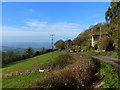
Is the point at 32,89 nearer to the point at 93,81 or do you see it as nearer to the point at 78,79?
the point at 78,79

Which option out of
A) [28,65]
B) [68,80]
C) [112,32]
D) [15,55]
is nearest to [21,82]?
[68,80]

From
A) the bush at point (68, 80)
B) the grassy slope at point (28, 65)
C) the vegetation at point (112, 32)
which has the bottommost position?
the grassy slope at point (28, 65)

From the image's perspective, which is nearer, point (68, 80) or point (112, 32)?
point (68, 80)

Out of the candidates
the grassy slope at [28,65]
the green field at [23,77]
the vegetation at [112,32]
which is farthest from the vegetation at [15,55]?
the vegetation at [112,32]

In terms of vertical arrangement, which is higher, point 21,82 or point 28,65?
point 21,82

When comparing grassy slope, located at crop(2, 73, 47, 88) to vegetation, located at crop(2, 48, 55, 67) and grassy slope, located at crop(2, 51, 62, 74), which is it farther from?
vegetation, located at crop(2, 48, 55, 67)

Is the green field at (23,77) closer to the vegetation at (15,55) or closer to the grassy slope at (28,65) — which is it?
the grassy slope at (28,65)

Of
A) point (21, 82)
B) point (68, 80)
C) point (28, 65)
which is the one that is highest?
point (68, 80)

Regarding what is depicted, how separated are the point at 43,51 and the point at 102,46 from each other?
17.1 meters

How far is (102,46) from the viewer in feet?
59.1

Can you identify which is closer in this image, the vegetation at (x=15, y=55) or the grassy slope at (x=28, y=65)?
the grassy slope at (x=28, y=65)

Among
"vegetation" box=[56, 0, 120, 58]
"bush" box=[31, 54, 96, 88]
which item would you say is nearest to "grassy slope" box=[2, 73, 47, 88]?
"bush" box=[31, 54, 96, 88]

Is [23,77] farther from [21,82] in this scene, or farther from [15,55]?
[15,55]

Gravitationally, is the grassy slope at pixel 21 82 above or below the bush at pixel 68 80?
below
